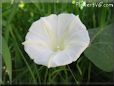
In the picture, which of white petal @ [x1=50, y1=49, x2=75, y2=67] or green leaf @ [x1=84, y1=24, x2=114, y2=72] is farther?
green leaf @ [x1=84, y1=24, x2=114, y2=72]

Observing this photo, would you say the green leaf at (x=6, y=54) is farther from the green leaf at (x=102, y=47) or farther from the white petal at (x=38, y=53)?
the green leaf at (x=102, y=47)

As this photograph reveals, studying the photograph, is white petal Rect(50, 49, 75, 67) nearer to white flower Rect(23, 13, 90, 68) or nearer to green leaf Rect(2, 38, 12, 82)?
white flower Rect(23, 13, 90, 68)

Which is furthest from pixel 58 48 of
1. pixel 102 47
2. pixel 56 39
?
pixel 102 47

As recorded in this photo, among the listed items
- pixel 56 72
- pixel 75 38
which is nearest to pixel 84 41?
pixel 75 38

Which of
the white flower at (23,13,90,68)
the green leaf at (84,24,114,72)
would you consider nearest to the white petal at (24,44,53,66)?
the white flower at (23,13,90,68)

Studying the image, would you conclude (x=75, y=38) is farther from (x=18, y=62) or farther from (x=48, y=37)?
(x=18, y=62)

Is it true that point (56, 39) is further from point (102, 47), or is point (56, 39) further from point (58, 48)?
point (102, 47)

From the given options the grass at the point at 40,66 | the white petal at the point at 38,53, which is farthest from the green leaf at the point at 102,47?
the white petal at the point at 38,53
